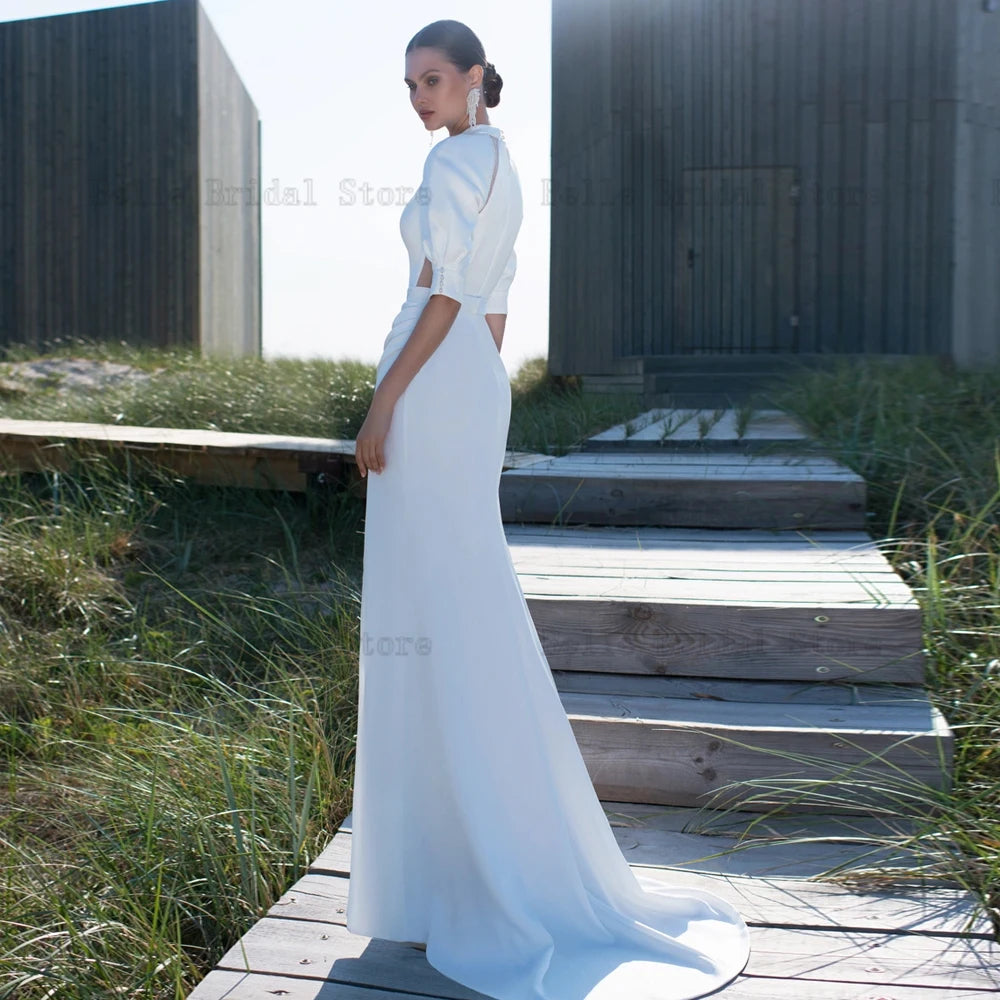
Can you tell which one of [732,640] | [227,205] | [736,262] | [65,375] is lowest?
[732,640]

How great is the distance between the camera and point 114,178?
1299 centimetres

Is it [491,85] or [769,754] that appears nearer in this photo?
[491,85]

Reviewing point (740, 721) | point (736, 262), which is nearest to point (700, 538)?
point (740, 721)

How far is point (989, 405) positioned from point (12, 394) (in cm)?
732

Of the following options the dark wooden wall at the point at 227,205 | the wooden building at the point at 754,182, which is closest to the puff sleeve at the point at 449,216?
the wooden building at the point at 754,182

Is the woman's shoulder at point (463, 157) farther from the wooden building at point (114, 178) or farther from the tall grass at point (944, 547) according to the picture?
the wooden building at point (114, 178)

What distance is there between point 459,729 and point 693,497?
2476 mm

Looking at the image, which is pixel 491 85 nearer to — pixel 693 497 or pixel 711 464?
pixel 693 497

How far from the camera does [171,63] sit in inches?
500

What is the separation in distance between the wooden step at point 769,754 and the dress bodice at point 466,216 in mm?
1151

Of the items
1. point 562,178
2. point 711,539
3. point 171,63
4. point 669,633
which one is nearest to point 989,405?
point 711,539

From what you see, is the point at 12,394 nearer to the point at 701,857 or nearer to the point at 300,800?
the point at 300,800

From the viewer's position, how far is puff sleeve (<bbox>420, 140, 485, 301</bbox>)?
1780mm

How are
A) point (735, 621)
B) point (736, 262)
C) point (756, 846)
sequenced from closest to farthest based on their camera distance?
1. point (756, 846)
2. point (735, 621)
3. point (736, 262)
